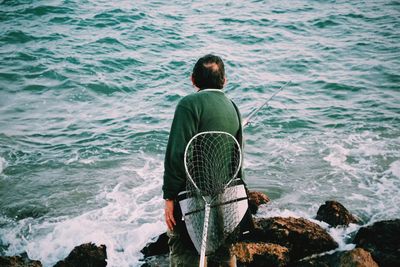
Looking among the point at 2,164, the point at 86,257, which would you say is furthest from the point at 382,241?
the point at 2,164

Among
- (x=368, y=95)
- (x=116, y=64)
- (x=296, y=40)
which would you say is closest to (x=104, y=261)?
(x=368, y=95)

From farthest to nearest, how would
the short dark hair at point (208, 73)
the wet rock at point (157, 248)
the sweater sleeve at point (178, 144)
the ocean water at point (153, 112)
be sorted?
the ocean water at point (153, 112)
the wet rock at point (157, 248)
the short dark hair at point (208, 73)
the sweater sleeve at point (178, 144)

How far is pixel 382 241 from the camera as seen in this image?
16.6 ft

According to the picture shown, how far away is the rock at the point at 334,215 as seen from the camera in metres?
5.98

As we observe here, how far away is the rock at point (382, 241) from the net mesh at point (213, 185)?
2.69 meters

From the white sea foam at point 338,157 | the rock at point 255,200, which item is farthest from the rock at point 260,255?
the white sea foam at point 338,157

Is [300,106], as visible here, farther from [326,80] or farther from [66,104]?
[66,104]

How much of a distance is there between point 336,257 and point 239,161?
296 cm

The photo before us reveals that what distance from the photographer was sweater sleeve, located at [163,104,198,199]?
2.90m

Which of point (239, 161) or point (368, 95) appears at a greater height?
point (239, 161)

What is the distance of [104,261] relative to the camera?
212 inches

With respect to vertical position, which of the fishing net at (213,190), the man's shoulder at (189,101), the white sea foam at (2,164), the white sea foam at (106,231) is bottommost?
the white sea foam at (106,231)

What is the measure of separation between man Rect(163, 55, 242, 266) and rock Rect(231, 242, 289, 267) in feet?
5.93

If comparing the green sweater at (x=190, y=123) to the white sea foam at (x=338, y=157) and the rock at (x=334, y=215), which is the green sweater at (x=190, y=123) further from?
the white sea foam at (x=338, y=157)
